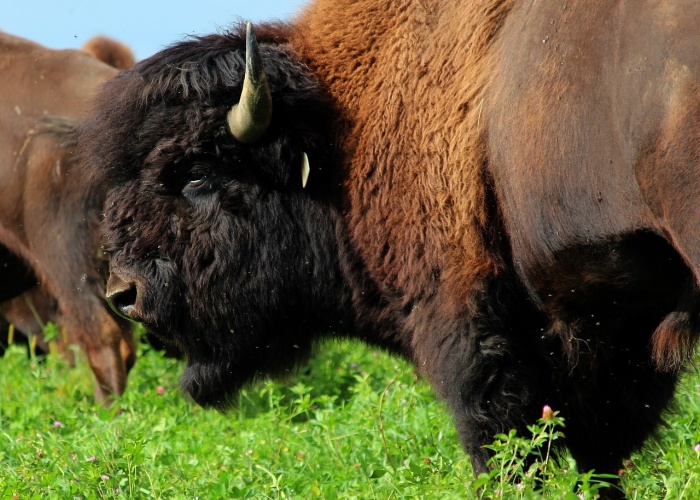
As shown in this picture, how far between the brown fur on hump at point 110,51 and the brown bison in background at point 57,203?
89cm

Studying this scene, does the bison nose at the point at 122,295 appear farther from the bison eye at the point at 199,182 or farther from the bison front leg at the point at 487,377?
the bison front leg at the point at 487,377

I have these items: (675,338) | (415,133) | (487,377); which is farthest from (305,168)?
(675,338)

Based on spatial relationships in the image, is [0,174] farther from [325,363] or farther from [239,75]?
[239,75]

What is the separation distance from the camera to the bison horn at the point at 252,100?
3416mm

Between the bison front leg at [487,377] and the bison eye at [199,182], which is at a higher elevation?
the bison eye at [199,182]

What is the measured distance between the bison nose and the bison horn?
74cm

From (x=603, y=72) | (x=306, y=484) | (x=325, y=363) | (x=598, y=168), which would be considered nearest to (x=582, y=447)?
(x=306, y=484)

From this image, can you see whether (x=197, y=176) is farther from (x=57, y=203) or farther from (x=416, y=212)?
(x=57, y=203)

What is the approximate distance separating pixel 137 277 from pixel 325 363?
9.30ft

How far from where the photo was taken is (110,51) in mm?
7953

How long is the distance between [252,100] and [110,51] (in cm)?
490

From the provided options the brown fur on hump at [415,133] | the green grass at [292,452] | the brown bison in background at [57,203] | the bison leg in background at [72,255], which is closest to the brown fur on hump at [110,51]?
the brown bison in background at [57,203]

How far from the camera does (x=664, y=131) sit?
244 cm

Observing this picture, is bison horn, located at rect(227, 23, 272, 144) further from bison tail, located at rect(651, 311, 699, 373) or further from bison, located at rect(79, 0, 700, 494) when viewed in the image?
bison tail, located at rect(651, 311, 699, 373)
